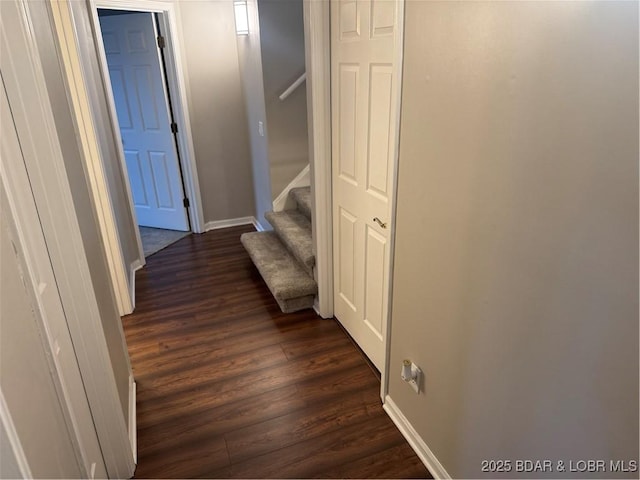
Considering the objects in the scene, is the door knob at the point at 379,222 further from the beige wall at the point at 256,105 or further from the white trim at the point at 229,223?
the white trim at the point at 229,223

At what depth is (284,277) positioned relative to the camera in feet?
9.36

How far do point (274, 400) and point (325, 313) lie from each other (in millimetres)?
794

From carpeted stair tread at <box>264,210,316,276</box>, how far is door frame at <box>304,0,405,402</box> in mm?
165

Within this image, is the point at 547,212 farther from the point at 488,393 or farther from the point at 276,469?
the point at 276,469

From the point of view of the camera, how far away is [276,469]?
1739mm

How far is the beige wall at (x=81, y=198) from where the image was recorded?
4.57 feet

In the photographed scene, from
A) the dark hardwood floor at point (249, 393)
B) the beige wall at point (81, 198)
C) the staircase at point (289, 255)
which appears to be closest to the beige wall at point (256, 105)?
the staircase at point (289, 255)

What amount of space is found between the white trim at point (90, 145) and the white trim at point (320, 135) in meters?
1.15


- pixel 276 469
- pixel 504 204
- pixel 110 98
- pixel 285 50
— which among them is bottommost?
pixel 276 469

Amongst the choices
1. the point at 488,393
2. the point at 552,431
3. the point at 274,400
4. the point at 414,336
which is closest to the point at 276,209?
the point at 274,400

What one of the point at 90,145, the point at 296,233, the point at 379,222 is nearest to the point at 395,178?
the point at 379,222

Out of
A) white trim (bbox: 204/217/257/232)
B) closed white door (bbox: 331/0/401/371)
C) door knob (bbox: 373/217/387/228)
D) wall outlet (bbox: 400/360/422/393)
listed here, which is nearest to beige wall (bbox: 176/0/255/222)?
white trim (bbox: 204/217/257/232)

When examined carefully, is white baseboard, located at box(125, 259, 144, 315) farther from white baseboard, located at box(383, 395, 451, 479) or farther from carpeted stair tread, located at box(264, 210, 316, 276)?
white baseboard, located at box(383, 395, 451, 479)

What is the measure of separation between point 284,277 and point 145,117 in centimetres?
227
